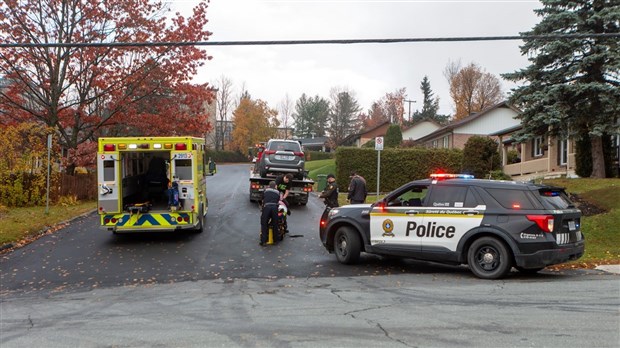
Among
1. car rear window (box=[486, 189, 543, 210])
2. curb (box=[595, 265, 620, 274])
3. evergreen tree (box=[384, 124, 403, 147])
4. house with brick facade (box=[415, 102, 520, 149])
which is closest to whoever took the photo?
car rear window (box=[486, 189, 543, 210])

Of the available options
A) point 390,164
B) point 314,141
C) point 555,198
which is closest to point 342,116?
point 314,141

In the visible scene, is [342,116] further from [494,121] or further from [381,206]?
[381,206]

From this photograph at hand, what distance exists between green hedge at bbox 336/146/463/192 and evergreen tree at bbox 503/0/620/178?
330 inches

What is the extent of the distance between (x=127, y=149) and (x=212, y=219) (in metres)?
4.76

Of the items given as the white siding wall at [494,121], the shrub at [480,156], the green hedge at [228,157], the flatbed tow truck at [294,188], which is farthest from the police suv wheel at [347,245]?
the green hedge at [228,157]

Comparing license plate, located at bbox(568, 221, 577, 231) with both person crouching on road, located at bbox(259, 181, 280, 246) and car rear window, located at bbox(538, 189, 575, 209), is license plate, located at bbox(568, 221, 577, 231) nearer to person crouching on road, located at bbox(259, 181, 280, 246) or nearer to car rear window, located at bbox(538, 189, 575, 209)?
car rear window, located at bbox(538, 189, 575, 209)

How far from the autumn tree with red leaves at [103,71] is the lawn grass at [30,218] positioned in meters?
4.04

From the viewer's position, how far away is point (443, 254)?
9.34 metres

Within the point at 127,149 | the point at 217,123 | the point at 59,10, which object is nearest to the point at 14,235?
the point at 127,149

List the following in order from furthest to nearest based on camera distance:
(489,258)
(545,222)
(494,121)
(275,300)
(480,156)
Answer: (494,121)
(480,156)
(489,258)
(545,222)
(275,300)

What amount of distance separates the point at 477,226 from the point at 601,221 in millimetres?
6815

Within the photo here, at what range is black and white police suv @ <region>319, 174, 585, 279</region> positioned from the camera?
855 cm

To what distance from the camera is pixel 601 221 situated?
13.8 meters

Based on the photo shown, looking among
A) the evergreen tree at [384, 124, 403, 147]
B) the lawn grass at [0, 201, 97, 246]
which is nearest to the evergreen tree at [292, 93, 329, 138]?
the evergreen tree at [384, 124, 403, 147]
